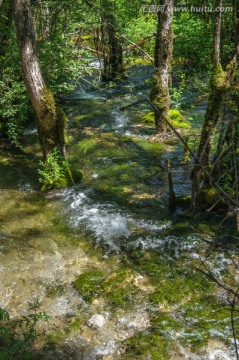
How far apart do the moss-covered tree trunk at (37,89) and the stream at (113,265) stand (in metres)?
1.22

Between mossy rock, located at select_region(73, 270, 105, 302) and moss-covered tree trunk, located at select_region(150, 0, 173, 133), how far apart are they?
5593 mm

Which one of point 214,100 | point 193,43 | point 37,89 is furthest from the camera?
point 193,43

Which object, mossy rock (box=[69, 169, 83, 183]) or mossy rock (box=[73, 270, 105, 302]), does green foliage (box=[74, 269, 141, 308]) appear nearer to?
mossy rock (box=[73, 270, 105, 302])

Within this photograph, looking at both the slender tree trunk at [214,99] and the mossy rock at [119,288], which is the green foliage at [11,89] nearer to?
the slender tree trunk at [214,99]

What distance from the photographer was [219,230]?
20.4 feet

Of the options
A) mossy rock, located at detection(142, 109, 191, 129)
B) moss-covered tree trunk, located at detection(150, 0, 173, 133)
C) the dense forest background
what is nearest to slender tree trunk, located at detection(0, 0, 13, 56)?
the dense forest background

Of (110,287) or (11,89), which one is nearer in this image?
(110,287)

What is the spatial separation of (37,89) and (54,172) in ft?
5.88

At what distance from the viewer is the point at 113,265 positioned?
18.5 feet

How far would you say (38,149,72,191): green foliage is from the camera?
792 cm

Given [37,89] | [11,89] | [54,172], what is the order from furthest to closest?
[11,89] → [54,172] → [37,89]

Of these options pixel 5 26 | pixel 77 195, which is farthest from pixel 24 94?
pixel 77 195

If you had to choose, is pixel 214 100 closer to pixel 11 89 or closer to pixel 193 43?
pixel 11 89

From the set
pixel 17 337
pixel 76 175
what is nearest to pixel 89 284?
pixel 17 337
